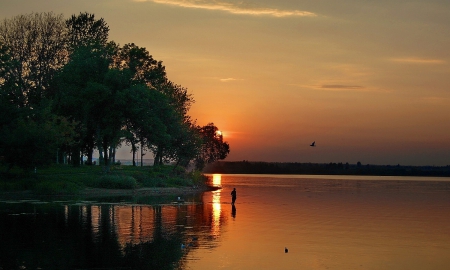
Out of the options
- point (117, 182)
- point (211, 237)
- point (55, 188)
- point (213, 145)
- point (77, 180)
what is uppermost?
point (213, 145)

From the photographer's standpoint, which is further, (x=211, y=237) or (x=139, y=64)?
(x=139, y=64)

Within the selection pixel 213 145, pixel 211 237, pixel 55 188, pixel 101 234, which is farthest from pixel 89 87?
pixel 213 145

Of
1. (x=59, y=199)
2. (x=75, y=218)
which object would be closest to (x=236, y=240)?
(x=75, y=218)

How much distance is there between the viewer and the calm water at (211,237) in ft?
90.1

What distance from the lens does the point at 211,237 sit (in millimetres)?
35625

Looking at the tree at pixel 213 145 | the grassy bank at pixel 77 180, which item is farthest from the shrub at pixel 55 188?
the tree at pixel 213 145

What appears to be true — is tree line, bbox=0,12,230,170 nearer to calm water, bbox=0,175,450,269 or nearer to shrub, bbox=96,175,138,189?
shrub, bbox=96,175,138,189

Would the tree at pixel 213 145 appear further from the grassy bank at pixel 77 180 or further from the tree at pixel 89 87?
the tree at pixel 89 87

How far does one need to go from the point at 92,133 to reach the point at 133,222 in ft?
188

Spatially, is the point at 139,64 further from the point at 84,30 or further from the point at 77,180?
the point at 77,180

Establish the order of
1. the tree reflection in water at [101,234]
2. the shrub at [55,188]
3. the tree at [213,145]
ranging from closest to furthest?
1. the tree reflection in water at [101,234]
2. the shrub at [55,188]
3. the tree at [213,145]

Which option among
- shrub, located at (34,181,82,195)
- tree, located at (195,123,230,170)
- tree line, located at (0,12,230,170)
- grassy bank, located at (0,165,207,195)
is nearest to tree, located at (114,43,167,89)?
tree line, located at (0,12,230,170)

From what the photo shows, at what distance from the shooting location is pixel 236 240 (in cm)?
3484

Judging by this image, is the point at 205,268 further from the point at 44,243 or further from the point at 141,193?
the point at 141,193
